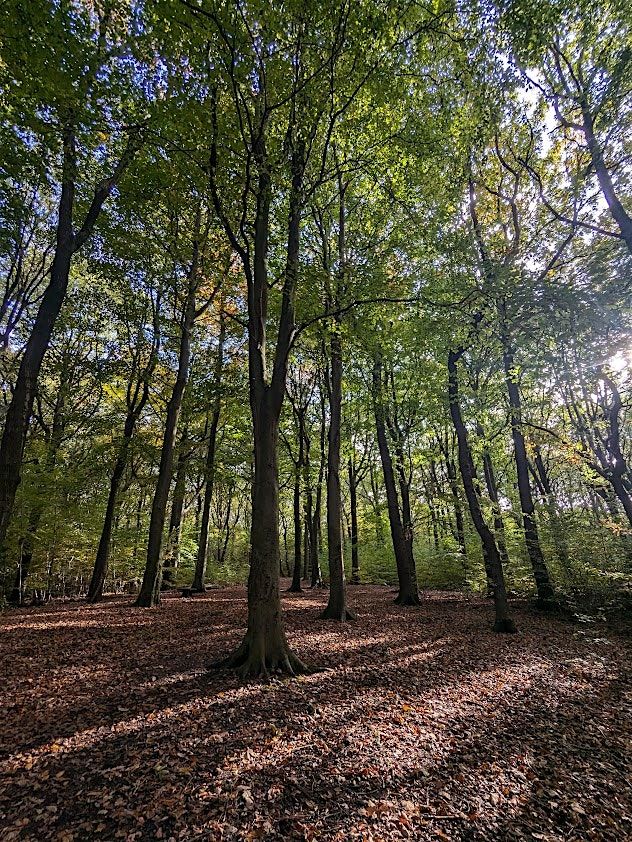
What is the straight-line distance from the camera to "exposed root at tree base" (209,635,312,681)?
211 inches

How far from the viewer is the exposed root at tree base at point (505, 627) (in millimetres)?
8805

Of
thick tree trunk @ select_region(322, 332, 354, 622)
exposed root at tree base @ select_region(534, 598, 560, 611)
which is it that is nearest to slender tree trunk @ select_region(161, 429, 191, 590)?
thick tree trunk @ select_region(322, 332, 354, 622)

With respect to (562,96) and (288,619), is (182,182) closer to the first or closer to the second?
(562,96)

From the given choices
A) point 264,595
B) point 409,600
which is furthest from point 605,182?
point 409,600

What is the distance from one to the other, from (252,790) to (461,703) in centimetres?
315

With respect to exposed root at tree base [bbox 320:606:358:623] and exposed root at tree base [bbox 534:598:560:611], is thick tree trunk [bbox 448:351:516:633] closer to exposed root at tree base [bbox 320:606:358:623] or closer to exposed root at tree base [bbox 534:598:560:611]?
exposed root at tree base [bbox 534:598:560:611]

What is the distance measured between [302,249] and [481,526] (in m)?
9.65

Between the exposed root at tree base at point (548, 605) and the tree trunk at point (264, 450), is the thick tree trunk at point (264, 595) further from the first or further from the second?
the exposed root at tree base at point (548, 605)

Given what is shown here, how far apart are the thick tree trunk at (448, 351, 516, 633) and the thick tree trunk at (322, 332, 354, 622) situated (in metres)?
2.99

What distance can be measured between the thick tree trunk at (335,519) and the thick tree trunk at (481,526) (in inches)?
118

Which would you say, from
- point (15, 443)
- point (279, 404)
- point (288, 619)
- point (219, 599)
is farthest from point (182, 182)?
point (219, 599)

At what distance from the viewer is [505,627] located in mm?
8852

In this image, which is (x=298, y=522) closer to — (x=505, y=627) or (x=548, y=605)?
(x=548, y=605)

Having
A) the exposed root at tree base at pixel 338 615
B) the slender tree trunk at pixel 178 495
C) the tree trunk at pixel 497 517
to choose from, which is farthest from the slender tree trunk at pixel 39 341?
the tree trunk at pixel 497 517
